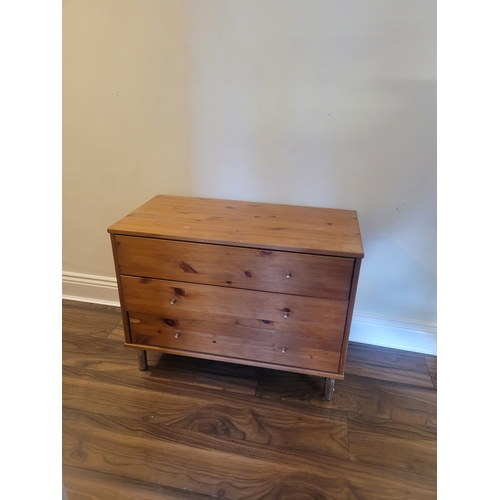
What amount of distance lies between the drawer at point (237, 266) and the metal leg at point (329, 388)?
0.37 meters

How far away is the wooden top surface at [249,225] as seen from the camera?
3.75 ft

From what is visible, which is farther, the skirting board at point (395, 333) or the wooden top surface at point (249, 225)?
the skirting board at point (395, 333)

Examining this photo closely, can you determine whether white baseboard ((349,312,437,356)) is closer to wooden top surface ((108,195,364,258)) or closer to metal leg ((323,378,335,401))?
metal leg ((323,378,335,401))

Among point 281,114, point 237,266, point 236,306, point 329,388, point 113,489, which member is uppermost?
point 281,114

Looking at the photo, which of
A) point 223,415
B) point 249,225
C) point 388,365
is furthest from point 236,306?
point 388,365

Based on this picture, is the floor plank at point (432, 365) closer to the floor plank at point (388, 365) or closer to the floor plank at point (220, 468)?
the floor plank at point (388, 365)

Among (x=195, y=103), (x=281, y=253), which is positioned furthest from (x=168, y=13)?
(x=281, y=253)

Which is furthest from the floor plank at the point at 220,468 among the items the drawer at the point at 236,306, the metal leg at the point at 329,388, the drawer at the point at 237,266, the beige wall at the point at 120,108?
the beige wall at the point at 120,108

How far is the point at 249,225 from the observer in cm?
127

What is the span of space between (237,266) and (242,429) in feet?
1.92

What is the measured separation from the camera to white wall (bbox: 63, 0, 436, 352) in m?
1.26

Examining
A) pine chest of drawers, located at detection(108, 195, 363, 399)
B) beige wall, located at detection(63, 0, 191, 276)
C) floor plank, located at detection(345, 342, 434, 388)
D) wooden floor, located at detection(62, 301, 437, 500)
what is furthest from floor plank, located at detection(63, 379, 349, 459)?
beige wall, located at detection(63, 0, 191, 276)

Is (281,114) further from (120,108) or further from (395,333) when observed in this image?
(395,333)
